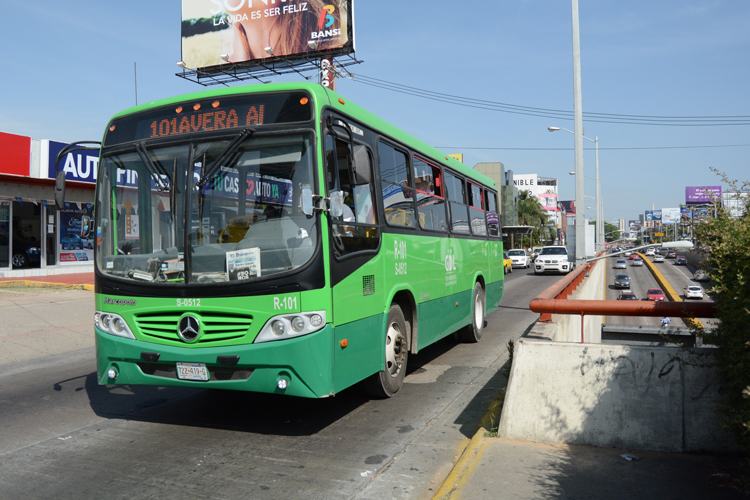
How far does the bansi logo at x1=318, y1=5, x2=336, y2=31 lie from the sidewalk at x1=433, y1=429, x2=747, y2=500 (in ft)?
87.3

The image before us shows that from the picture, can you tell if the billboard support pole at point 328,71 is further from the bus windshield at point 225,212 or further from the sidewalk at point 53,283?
the bus windshield at point 225,212

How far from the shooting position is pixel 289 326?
195 inches

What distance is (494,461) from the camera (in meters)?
4.39

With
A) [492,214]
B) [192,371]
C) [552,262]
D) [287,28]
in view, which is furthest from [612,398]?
[552,262]

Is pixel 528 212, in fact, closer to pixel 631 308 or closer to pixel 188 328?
pixel 631 308

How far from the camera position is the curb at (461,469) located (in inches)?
153

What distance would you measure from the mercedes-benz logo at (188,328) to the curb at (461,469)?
2.45m

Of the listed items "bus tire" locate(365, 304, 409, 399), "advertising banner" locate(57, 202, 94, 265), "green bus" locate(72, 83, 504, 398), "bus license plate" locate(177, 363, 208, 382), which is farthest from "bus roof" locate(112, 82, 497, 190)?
"advertising banner" locate(57, 202, 94, 265)

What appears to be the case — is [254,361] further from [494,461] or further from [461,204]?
[461,204]

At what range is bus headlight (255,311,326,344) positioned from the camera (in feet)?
16.3

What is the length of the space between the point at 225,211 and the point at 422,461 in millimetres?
2728

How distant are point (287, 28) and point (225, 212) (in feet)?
86.4

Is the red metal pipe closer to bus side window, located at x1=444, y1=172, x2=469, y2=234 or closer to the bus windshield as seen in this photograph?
the bus windshield

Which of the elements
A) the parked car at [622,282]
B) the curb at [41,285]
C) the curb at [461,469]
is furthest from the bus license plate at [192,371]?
the parked car at [622,282]
